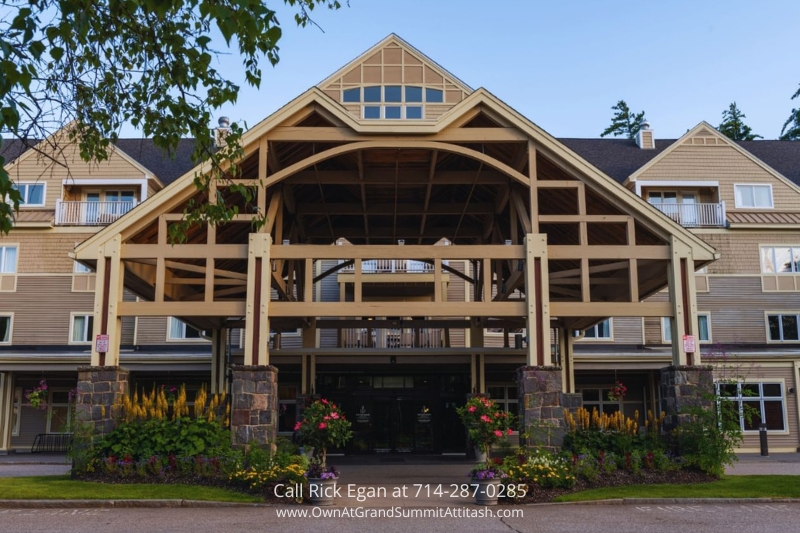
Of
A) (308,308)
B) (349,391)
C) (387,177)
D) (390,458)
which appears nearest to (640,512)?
(308,308)

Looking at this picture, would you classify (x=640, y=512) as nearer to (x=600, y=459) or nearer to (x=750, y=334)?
(x=600, y=459)

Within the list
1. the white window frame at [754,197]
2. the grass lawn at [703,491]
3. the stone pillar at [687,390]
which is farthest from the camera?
the white window frame at [754,197]

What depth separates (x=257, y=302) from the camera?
50.3 ft

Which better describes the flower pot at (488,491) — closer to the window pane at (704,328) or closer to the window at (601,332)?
the window at (601,332)

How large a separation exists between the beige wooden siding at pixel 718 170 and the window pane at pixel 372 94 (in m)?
11.9

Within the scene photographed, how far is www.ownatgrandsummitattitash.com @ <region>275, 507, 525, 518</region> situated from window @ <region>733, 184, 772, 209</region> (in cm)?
2129

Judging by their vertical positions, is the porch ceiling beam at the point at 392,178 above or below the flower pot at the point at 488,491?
above

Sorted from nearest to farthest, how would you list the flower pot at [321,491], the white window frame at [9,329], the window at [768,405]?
the flower pot at [321,491], the window at [768,405], the white window frame at [9,329]

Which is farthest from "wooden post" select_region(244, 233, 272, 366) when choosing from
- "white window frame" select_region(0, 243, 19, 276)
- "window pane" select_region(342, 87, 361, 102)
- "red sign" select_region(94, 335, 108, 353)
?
"white window frame" select_region(0, 243, 19, 276)

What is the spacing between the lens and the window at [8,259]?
28547 mm

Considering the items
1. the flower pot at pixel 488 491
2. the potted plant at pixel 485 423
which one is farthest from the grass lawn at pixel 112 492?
the potted plant at pixel 485 423

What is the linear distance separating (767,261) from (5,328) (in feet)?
91.9

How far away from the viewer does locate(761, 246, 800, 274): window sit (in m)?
28.5

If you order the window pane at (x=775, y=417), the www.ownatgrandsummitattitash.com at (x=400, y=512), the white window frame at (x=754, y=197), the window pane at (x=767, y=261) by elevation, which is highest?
the white window frame at (x=754, y=197)
